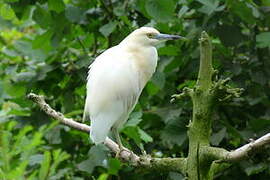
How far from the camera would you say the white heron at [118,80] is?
256 centimetres

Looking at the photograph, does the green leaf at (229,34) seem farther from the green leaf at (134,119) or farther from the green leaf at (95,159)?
the green leaf at (95,159)

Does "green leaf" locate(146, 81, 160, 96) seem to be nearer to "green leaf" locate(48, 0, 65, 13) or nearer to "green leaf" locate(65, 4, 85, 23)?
"green leaf" locate(65, 4, 85, 23)

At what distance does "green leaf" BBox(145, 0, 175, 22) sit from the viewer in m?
2.90

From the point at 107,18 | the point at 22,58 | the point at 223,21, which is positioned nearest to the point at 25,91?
the point at 22,58

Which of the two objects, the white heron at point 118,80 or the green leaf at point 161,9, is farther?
the green leaf at point 161,9

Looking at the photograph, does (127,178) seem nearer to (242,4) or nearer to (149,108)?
(149,108)

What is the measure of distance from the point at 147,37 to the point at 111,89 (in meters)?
0.33

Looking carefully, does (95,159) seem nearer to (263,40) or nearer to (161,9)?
(161,9)

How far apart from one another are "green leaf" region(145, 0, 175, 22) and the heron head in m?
0.13

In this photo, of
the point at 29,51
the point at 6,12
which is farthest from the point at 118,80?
the point at 6,12

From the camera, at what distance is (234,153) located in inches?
62.9

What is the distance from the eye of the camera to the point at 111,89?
263 cm

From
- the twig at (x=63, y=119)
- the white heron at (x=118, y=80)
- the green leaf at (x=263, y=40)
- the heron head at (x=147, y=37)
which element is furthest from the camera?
the green leaf at (x=263, y=40)

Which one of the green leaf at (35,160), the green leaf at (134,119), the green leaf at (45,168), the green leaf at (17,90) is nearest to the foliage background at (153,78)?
the green leaf at (17,90)
